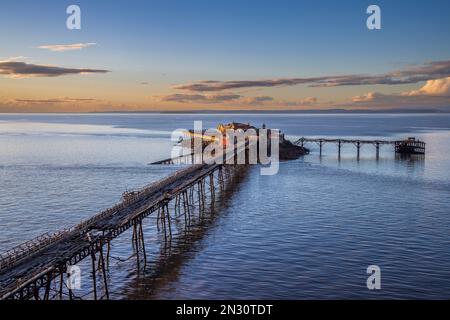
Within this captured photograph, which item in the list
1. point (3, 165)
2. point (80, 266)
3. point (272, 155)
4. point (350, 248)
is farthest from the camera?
point (272, 155)

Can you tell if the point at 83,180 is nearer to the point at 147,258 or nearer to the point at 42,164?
the point at 42,164

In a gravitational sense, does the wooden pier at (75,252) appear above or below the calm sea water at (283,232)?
above

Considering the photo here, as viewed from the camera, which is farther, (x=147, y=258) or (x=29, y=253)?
(x=147, y=258)

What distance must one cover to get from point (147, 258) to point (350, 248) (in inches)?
718

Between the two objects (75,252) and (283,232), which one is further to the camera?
(283,232)

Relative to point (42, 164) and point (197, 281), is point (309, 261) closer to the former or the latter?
point (197, 281)

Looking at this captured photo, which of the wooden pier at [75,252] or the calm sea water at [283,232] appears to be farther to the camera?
the calm sea water at [283,232]

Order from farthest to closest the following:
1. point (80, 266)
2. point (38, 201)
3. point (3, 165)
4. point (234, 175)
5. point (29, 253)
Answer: point (3, 165)
point (234, 175)
point (38, 201)
point (80, 266)
point (29, 253)

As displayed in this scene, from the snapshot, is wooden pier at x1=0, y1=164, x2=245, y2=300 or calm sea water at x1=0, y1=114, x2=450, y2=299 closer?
wooden pier at x1=0, y1=164, x2=245, y2=300

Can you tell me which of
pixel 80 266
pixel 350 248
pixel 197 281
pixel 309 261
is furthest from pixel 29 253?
pixel 350 248

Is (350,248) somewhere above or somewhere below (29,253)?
below

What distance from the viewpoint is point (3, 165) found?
11106 cm

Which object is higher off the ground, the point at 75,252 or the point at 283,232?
the point at 75,252

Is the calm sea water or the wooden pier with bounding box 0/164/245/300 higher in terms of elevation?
the wooden pier with bounding box 0/164/245/300
